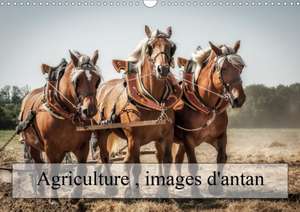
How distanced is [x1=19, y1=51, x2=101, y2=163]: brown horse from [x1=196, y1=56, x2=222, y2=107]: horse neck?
1789 mm

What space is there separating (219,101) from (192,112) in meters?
0.45

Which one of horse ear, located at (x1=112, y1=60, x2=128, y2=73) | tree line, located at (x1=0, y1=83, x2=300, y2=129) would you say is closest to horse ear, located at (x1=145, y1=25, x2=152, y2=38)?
horse ear, located at (x1=112, y1=60, x2=128, y2=73)

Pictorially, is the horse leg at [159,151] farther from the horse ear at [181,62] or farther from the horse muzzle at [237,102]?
the horse ear at [181,62]

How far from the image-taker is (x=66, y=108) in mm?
5141

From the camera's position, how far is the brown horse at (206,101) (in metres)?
5.56

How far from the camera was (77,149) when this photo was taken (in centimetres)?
531

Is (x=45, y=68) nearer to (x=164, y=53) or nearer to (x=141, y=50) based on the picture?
(x=141, y=50)

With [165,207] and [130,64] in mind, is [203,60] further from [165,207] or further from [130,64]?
[165,207]

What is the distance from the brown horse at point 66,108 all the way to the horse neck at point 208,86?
1.79 metres

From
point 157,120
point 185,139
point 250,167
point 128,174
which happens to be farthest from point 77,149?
point 250,167

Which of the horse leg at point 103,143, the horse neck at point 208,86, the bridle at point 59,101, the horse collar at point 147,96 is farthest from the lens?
the horse leg at point 103,143

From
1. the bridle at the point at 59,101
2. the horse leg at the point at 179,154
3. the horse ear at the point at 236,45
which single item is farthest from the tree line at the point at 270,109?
the bridle at the point at 59,101

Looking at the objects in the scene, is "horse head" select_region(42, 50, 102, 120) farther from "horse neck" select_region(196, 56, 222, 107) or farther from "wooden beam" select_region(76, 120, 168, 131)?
"horse neck" select_region(196, 56, 222, 107)

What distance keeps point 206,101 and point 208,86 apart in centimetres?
24
